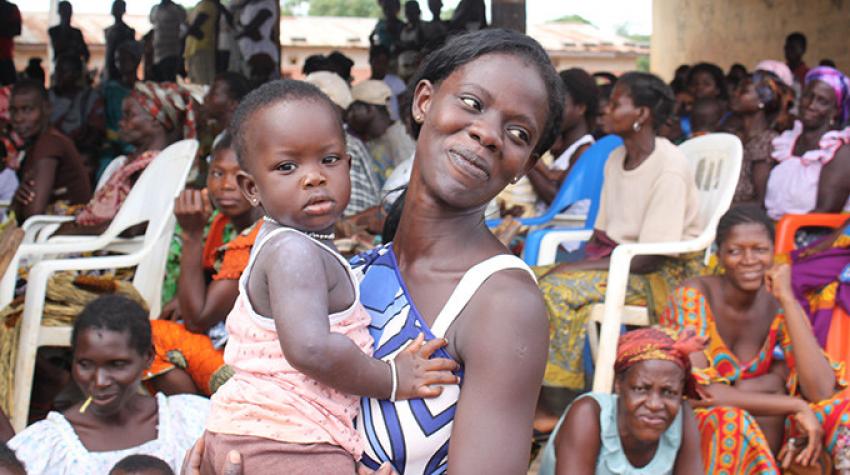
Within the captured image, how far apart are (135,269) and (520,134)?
3.39 metres

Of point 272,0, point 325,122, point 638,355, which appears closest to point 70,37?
point 272,0

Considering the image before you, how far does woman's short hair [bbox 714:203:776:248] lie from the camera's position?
12.8 ft

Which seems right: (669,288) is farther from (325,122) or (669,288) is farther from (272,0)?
(272,0)

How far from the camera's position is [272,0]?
861 centimetres

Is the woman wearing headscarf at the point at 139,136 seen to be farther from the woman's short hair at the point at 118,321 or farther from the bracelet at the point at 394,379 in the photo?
the bracelet at the point at 394,379

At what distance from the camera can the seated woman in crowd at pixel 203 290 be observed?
3623 mm

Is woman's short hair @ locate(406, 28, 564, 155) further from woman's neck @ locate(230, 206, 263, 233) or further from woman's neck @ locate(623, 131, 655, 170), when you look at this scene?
woman's neck @ locate(623, 131, 655, 170)

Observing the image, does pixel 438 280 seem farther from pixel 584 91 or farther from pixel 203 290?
pixel 584 91

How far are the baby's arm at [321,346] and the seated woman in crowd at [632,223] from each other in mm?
2766

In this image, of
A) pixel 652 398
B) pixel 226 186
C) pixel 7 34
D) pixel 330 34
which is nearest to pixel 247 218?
pixel 226 186

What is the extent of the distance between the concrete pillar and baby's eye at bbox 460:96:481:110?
6603mm

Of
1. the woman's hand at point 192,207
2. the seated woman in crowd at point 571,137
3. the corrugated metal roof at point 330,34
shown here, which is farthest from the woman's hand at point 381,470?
the corrugated metal roof at point 330,34

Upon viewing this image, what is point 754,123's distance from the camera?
22.2 ft

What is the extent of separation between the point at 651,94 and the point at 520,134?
11.0 feet
